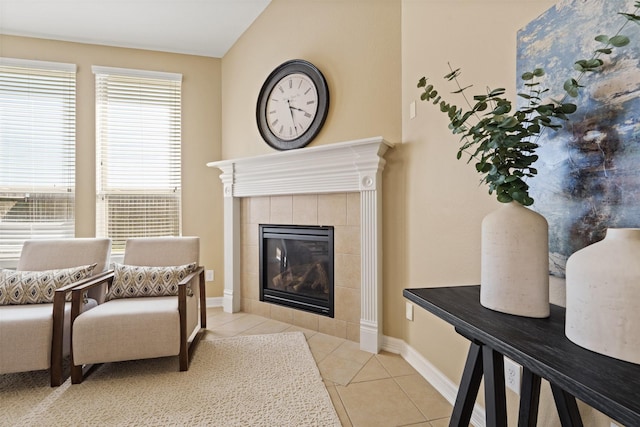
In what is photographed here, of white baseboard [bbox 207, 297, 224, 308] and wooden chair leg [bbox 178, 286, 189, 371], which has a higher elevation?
wooden chair leg [bbox 178, 286, 189, 371]

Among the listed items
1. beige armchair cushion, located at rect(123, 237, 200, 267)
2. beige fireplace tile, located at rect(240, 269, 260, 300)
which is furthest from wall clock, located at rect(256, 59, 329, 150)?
beige fireplace tile, located at rect(240, 269, 260, 300)

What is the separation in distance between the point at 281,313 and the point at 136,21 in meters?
3.07

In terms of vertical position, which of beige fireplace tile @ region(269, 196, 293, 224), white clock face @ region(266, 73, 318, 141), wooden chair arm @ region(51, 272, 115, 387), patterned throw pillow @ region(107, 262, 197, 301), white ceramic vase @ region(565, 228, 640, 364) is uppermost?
white clock face @ region(266, 73, 318, 141)

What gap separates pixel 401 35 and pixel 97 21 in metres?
2.82

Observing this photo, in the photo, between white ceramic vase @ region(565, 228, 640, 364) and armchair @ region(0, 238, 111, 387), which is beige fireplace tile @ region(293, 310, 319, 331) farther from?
white ceramic vase @ region(565, 228, 640, 364)

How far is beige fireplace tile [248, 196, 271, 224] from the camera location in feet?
→ 10.4

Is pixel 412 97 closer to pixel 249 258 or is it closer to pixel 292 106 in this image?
pixel 292 106

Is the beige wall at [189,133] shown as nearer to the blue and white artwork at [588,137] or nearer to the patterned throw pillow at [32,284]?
the patterned throw pillow at [32,284]

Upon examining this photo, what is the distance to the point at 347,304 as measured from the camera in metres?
2.61

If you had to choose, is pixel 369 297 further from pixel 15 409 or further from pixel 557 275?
pixel 15 409

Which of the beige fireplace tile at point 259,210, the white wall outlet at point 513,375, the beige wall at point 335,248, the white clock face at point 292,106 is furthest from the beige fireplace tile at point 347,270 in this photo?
the white wall outlet at point 513,375

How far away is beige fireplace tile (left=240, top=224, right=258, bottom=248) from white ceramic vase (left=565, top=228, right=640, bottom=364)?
279cm

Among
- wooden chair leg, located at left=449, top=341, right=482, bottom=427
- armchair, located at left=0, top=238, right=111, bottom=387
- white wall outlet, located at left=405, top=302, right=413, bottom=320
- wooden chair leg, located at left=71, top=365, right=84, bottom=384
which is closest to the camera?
wooden chair leg, located at left=449, top=341, right=482, bottom=427

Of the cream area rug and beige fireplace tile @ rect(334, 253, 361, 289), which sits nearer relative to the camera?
the cream area rug
